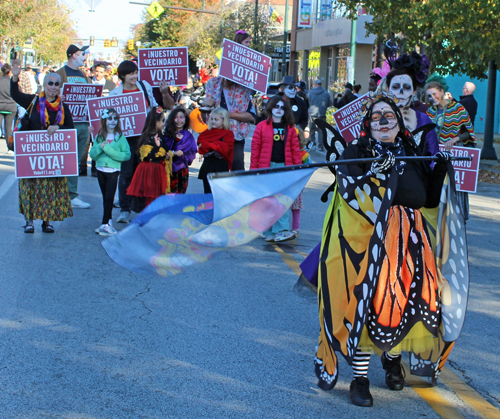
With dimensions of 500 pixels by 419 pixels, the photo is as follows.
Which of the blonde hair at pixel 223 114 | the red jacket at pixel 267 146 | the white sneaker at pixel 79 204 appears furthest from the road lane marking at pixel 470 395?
the white sneaker at pixel 79 204

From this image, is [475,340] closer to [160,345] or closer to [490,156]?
[160,345]

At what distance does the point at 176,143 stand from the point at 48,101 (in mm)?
1657

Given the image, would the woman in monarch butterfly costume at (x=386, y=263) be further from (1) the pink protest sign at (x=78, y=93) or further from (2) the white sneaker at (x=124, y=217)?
(1) the pink protest sign at (x=78, y=93)

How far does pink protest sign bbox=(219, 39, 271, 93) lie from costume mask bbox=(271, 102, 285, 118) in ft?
4.47

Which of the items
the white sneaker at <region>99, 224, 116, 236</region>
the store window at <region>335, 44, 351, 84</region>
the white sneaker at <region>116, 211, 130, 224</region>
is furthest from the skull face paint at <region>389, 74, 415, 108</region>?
the store window at <region>335, 44, 351, 84</region>

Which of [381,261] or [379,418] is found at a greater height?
[381,261]

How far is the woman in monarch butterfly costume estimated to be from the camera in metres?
3.59

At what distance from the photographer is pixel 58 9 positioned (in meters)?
54.7

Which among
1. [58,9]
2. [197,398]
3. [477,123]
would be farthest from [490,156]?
[58,9]

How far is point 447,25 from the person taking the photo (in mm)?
15031

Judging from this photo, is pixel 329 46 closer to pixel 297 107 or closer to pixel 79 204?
pixel 297 107

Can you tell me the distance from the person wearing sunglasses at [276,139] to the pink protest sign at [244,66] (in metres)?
1.32

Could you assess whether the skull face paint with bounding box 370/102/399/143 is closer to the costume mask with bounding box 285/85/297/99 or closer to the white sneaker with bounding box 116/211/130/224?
the white sneaker with bounding box 116/211/130/224

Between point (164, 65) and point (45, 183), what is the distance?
3.24 m
